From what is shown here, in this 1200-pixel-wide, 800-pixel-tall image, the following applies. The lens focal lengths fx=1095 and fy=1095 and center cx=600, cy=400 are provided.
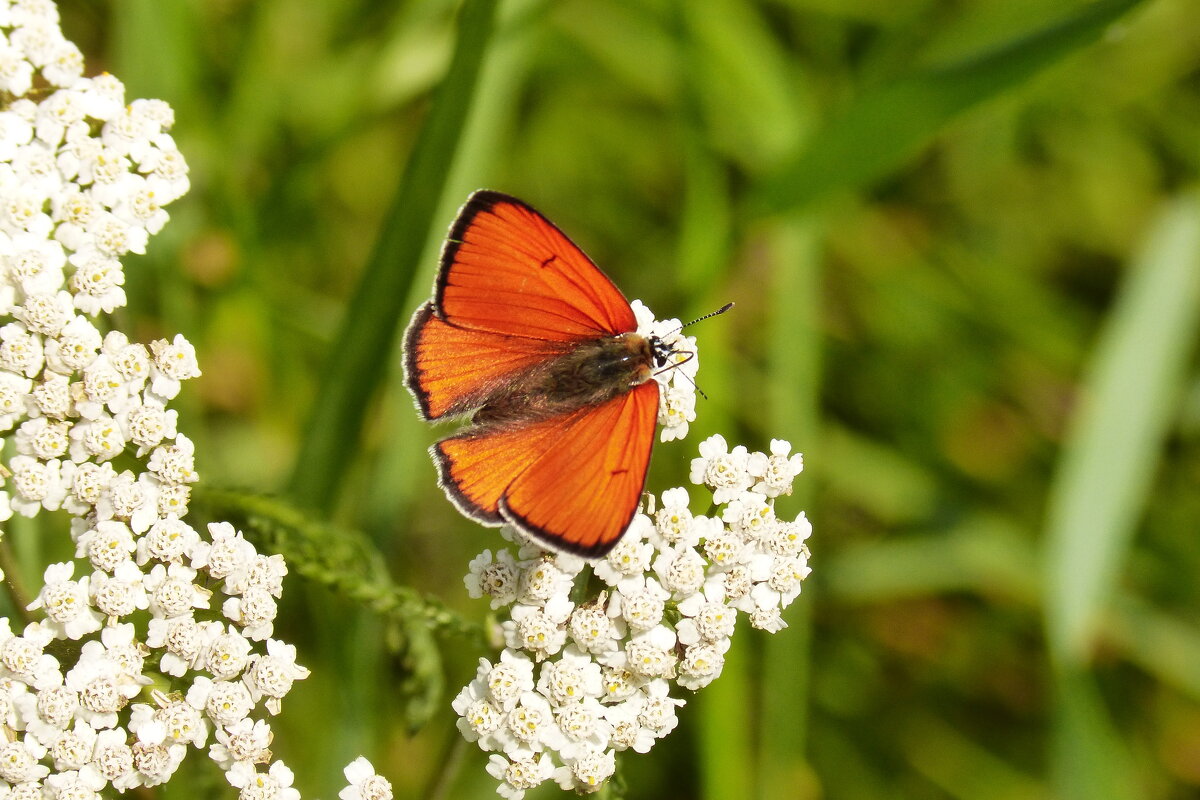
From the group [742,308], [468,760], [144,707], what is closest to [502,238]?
[144,707]

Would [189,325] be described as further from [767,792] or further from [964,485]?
[964,485]

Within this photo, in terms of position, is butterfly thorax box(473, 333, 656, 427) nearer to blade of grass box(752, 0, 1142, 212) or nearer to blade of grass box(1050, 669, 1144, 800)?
blade of grass box(752, 0, 1142, 212)

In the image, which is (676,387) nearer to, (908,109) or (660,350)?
(660,350)

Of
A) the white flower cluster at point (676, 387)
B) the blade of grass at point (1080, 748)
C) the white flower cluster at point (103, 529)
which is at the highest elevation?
the white flower cluster at point (676, 387)

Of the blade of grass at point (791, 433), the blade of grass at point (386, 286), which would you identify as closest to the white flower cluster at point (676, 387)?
the blade of grass at point (386, 286)

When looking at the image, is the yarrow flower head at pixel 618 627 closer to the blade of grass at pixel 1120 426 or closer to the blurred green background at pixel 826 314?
the blurred green background at pixel 826 314

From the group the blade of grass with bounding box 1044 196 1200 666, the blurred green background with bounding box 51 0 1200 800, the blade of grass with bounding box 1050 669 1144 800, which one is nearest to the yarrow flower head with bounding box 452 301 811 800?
the blurred green background with bounding box 51 0 1200 800
